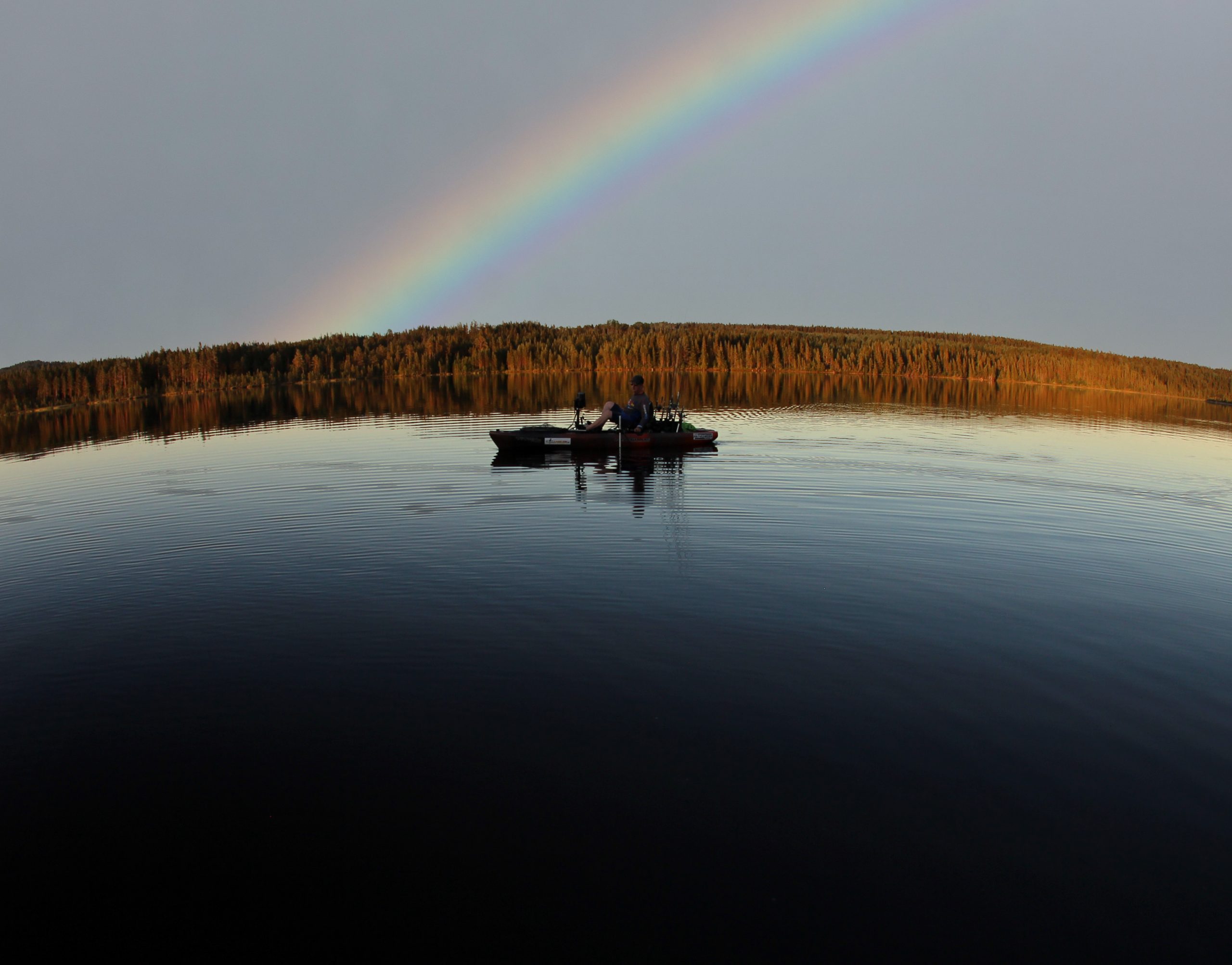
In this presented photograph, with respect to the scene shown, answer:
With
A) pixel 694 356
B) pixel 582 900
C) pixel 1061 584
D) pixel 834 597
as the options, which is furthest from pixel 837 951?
pixel 694 356

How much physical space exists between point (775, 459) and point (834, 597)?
19375 millimetres

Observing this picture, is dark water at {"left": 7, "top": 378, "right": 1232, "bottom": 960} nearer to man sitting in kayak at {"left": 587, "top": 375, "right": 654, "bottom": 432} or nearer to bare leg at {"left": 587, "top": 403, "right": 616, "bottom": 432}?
bare leg at {"left": 587, "top": 403, "right": 616, "bottom": 432}

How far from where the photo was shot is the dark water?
657 centimetres

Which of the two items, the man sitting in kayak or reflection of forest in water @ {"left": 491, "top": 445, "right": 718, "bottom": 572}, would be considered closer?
reflection of forest in water @ {"left": 491, "top": 445, "right": 718, "bottom": 572}

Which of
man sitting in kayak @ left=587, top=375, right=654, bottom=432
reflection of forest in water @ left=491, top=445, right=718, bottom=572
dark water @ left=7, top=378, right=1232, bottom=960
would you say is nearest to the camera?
dark water @ left=7, top=378, right=1232, bottom=960

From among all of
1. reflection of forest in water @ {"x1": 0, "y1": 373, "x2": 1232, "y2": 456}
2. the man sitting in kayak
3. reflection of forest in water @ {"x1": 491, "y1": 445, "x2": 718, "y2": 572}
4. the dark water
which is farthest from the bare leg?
reflection of forest in water @ {"x1": 0, "y1": 373, "x2": 1232, "y2": 456}

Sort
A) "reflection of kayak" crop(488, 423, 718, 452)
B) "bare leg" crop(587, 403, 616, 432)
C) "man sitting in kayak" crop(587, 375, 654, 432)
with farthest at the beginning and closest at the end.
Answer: "reflection of kayak" crop(488, 423, 718, 452) → "man sitting in kayak" crop(587, 375, 654, 432) → "bare leg" crop(587, 403, 616, 432)

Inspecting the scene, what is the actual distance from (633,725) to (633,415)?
86.9 feet

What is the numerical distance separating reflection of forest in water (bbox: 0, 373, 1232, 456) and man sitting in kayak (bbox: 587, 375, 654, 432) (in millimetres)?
12394

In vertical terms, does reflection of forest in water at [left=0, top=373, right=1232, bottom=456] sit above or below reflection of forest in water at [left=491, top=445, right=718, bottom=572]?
above

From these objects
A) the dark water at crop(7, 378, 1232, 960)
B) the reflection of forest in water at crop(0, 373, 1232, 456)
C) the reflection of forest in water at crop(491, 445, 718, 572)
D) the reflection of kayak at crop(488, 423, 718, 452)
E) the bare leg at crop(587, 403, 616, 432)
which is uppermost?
the reflection of forest in water at crop(0, 373, 1232, 456)

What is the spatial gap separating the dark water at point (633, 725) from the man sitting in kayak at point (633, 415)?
502 inches

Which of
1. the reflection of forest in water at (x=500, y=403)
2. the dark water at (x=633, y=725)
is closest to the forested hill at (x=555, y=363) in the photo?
the reflection of forest in water at (x=500, y=403)

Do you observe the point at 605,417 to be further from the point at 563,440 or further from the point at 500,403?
the point at 500,403
